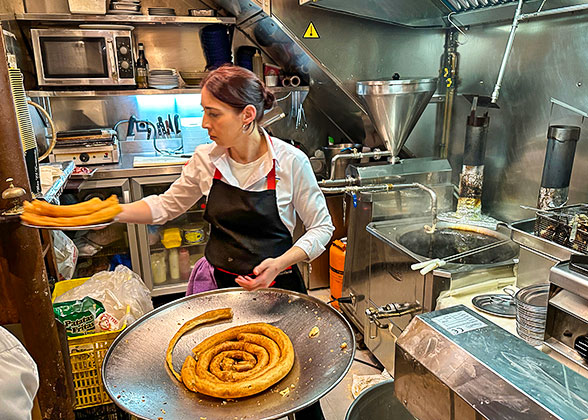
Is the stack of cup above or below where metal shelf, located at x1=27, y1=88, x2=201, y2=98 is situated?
below

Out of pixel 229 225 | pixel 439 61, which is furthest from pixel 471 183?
pixel 229 225

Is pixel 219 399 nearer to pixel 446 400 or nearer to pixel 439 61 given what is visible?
pixel 446 400

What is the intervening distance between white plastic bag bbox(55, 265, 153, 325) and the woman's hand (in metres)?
0.93

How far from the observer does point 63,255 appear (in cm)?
259

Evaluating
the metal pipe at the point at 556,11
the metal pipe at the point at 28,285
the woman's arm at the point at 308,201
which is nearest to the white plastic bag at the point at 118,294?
the metal pipe at the point at 28,285

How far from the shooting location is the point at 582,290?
3.35ft

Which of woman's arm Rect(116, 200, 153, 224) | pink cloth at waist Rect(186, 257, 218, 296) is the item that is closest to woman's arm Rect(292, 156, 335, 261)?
pink cloth at waist Rect(186, 257, 218, 296)

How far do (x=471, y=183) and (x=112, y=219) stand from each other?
1830 millimetres

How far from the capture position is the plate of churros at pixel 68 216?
4.11 ft

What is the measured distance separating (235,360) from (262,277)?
277 millimetres

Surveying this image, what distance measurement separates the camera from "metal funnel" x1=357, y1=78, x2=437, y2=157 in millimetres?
2418

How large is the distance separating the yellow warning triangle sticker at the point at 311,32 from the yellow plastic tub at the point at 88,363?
201 cm

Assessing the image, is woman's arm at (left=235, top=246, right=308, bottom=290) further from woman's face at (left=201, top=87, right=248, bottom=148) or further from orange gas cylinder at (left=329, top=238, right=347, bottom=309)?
orange gas cylinder at (left=329, top=238, right=347, bottom=309)

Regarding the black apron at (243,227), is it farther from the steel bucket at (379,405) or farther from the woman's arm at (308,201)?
the steel bucket at (379,405)
